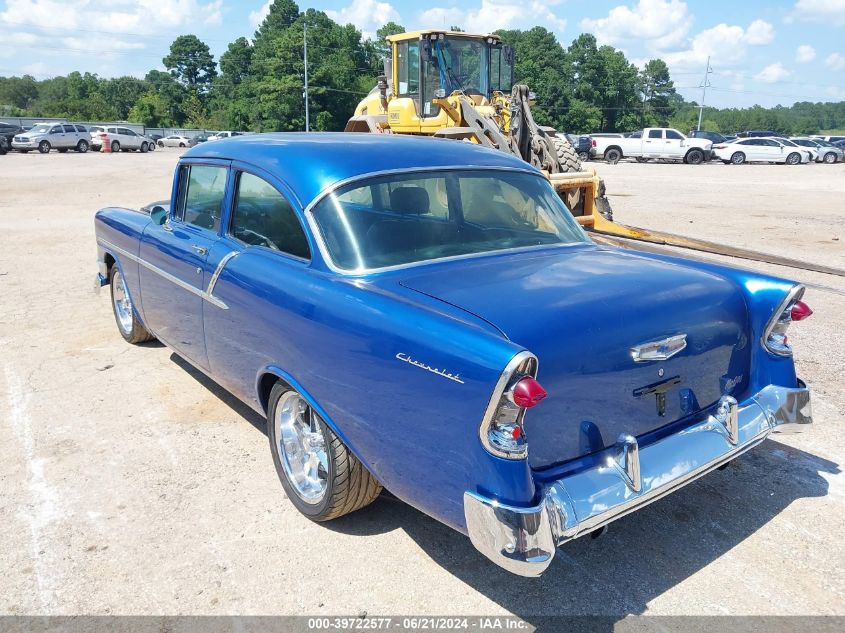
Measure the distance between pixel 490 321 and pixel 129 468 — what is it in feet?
8.05

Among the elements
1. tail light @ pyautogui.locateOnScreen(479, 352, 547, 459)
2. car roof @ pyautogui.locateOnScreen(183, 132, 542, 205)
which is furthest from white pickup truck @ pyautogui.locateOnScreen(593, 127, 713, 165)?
tail light @ pyautogui.locateOnScreen(479, 352, 547, 459)

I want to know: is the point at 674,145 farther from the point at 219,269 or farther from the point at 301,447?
the point at 301,447

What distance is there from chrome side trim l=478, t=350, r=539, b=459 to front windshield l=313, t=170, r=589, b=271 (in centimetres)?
107

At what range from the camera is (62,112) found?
8619cm

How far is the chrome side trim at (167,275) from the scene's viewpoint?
384 cm

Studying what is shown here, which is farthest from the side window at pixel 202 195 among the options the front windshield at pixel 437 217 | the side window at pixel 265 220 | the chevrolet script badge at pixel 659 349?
the chevrolet script badge at pixel 659 349

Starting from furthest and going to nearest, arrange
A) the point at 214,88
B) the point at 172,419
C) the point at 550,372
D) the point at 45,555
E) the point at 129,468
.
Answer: the point at 214,88, the point at 172,419, the point at 129,468, the point at 45,555, the point at 550,372

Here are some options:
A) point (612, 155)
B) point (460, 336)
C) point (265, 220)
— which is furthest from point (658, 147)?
point (460, 336)

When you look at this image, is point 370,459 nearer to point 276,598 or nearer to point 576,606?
point 276,598

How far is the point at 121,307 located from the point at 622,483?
4.82 m

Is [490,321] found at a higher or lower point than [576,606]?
higher

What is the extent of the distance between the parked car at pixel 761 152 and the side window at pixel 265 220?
35.5 metres

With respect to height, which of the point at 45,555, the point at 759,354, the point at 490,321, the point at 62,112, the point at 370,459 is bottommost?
the point at 45,555

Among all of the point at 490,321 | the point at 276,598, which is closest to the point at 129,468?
the point at 276,598
